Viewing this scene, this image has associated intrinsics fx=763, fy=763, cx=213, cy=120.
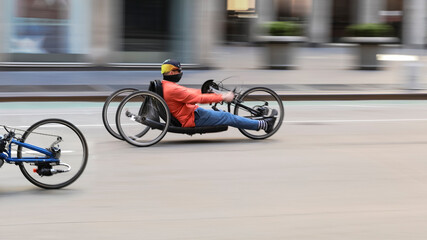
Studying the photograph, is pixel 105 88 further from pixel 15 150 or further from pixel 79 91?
pixel 15 150

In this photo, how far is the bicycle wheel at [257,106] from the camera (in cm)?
938

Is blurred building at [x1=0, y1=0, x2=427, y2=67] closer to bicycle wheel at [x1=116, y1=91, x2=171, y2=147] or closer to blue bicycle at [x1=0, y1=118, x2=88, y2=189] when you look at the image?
bicycle wheel at [x1=116, y1=91, x2=171, y2=147]

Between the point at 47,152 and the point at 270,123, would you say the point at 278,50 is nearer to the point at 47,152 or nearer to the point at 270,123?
Result: the point at 270,123

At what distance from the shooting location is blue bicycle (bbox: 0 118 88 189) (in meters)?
6.38

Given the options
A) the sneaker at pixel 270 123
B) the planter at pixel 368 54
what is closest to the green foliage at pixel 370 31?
the planter at pixel 368 54

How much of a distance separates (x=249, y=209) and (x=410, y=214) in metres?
1.25

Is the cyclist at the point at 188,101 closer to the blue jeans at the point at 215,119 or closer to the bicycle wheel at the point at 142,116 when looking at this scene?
the blue jeans at the point at 215,119

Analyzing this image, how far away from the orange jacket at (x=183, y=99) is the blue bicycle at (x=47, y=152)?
2.23 metres

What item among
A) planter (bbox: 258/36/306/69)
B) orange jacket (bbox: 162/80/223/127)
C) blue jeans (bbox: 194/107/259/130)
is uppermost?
planter (bbox: 258/36/306/69)

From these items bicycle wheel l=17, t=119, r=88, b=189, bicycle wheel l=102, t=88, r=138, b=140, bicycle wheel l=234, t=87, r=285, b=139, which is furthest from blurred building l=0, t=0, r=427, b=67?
bicycle wheel l=17, t=119, r=88, b=189

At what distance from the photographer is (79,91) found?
1406 cm

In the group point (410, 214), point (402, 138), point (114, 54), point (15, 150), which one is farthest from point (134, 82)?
point (410, 214)

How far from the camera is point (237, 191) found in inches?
261

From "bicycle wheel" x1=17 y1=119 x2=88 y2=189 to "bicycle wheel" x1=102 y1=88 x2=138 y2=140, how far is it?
2.37m
